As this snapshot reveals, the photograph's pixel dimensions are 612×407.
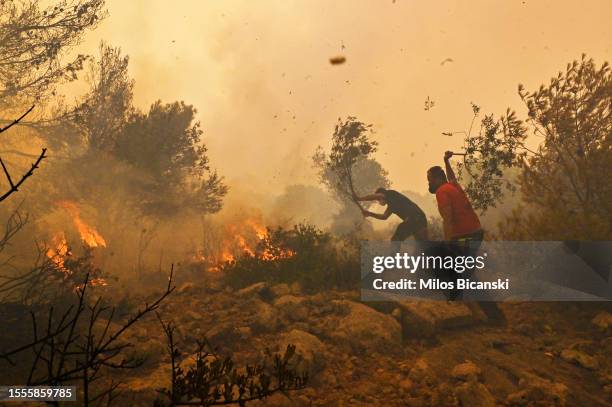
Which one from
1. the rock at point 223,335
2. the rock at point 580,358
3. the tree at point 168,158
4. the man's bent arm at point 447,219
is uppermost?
the tree at point 168,158

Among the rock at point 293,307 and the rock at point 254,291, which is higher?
the rock at point 254,291

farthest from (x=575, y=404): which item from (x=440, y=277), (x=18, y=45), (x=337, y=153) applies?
(x=18, y=45)

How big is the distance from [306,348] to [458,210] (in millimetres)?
4092

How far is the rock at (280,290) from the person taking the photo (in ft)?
23.2

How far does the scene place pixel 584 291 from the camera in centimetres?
704

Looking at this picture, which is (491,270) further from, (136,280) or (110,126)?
(110,126)

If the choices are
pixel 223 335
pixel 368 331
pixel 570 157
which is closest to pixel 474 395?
pixel 368 331

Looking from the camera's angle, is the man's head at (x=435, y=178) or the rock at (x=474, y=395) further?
the man's head at (x=435, y=178)

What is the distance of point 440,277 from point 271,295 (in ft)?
11.4

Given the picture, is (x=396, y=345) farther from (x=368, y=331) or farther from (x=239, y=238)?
(x=239, y=238)

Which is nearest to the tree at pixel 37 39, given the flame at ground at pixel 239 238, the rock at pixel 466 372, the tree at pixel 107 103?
the tree at pixel 107 103

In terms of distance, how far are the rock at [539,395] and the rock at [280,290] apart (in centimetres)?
400

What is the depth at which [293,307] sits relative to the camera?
6.30m

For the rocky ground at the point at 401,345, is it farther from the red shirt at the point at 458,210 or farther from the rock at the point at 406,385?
the red shirt at the point at 458,210
